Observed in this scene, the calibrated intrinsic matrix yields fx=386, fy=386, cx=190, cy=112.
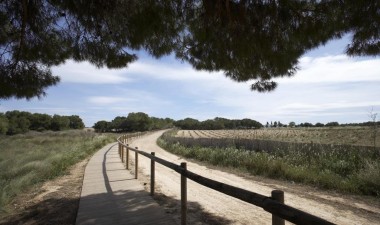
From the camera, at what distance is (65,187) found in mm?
11406

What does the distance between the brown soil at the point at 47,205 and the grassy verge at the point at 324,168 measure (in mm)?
7007

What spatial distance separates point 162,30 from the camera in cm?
761

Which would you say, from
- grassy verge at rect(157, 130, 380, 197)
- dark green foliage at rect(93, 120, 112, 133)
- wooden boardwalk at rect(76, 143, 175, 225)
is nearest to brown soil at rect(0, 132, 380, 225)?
wooden boardwalk at rect(76, 143, 175, 225)

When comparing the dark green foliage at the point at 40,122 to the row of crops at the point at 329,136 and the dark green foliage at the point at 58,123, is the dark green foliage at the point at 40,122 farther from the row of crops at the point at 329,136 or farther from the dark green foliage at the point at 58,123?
the row of crops at the point at 329,136

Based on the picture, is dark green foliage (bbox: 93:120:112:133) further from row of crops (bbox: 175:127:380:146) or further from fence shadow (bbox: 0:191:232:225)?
fence shadow (bbox: 0:191:232:225)

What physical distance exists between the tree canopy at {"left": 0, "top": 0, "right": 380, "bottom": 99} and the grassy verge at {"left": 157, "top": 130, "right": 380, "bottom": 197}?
4216mm

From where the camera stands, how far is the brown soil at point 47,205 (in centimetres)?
758

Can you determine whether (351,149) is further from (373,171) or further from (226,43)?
(226,43)

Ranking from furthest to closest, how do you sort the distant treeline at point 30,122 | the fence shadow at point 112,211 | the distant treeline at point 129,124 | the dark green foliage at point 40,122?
1. the distant treeline at point 129,124
2. the dark green foliage at point 40,122
3. the distant treeline at point 30,122
4. the fence shadow at point 112,211

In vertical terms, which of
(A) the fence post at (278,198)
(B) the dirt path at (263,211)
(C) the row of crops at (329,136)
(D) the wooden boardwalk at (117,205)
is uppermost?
(C) the row of crops at (329,136)

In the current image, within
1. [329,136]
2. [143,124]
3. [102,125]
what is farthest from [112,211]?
[102,125]

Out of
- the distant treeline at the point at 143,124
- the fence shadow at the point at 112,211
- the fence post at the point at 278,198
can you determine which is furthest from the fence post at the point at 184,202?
the distant treeline at the point at 143,124

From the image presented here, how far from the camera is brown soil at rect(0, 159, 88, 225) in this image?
24.9ft

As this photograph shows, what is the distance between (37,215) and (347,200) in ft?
23.9
